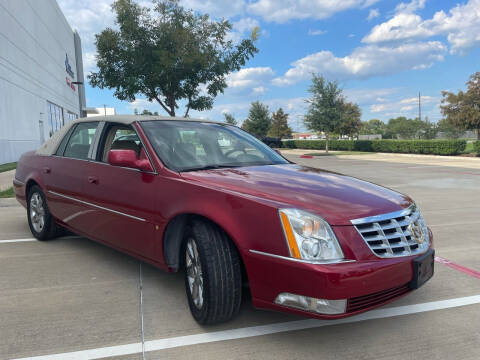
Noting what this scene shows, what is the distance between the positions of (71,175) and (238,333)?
8.44 feet

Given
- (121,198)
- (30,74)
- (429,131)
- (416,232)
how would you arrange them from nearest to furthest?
(416,232) < (121,198) < (30,74) < (429,131)

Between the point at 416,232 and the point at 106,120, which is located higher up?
the point at 106,120

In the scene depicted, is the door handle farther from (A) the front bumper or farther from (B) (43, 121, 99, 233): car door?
(A) the front bumper

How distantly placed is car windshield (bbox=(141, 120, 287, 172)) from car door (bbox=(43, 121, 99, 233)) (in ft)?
3.03

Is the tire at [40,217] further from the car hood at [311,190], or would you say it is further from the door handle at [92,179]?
the car hood at [311,190]

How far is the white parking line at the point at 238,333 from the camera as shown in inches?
101

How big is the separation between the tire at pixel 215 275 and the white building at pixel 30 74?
2083 cm

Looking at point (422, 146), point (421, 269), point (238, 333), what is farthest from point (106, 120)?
point (422, 146)

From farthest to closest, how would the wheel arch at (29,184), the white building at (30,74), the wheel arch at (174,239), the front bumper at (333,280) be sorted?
the white building at (30,74) < the wheel arch at (29,184) < the wheel arch at (174,239) < the front bumper at (333,280)

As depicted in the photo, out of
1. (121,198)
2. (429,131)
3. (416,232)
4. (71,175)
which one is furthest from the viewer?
(429,131)

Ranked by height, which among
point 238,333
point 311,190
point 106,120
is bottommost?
point 238,333

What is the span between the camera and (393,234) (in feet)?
8.50

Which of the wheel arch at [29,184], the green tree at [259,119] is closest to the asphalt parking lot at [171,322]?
the wheel arch at [29,184]

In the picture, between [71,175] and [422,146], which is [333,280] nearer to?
[71,175]
